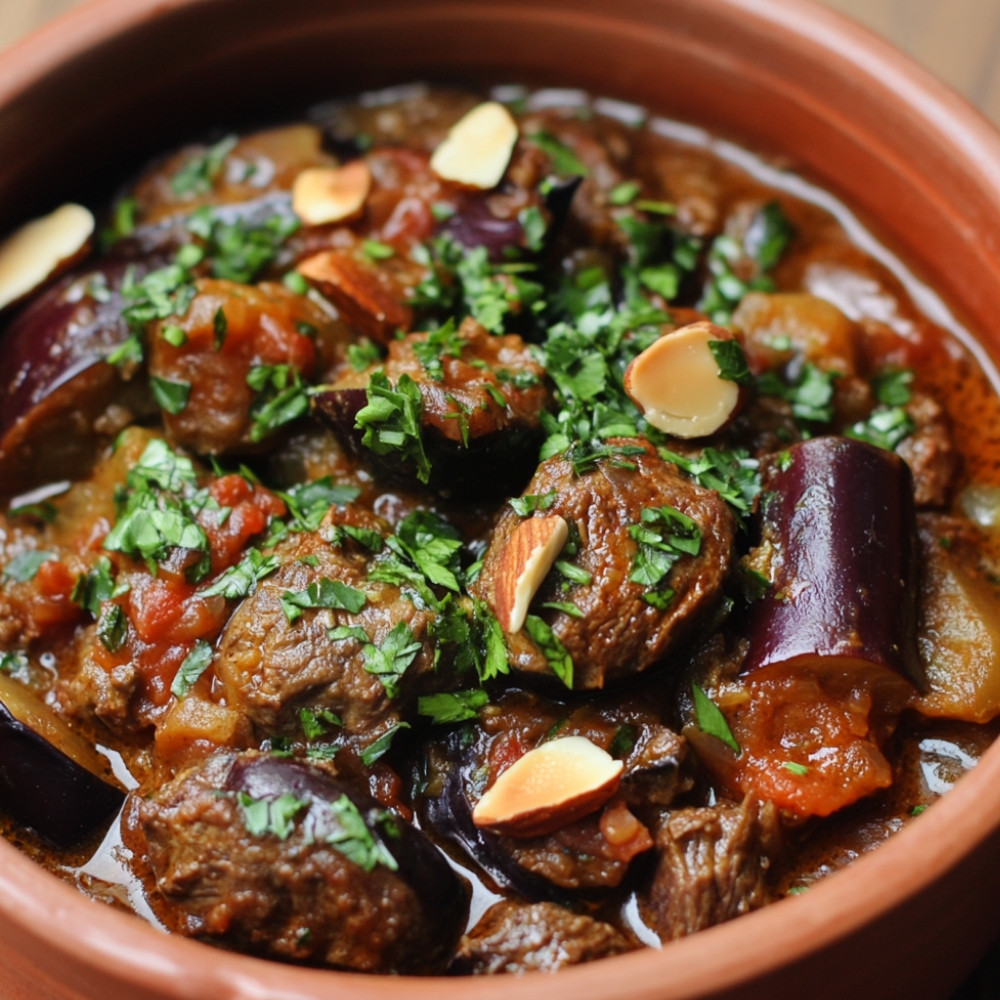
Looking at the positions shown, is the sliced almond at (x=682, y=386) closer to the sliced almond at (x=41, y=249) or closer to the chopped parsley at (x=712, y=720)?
the chopped parsley at (x=712, y=720)

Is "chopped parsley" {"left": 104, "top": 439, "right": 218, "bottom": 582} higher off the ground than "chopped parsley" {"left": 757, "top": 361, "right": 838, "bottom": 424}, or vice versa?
"chopped parsley" {"left": 104, "top": 439, "right": 218, "bottom": 582}

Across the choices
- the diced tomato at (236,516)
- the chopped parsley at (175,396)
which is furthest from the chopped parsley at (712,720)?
Result: the chopped parsley at (175,396)

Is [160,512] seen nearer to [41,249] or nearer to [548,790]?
[41,249]

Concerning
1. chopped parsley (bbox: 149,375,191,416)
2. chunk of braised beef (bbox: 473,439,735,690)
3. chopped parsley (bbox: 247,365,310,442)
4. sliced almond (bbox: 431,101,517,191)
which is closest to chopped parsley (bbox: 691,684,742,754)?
chunk of braised beef (bbox: 473,439,735,690)

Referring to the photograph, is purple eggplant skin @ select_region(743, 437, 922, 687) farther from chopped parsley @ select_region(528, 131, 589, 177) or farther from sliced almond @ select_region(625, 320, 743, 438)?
chopped parsley @ select_region(528, 131, 589, 177)

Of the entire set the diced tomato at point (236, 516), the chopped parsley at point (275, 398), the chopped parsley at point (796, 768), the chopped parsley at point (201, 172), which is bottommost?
the chopped parsley at point (796, 768)

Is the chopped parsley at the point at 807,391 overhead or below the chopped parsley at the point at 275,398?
below
